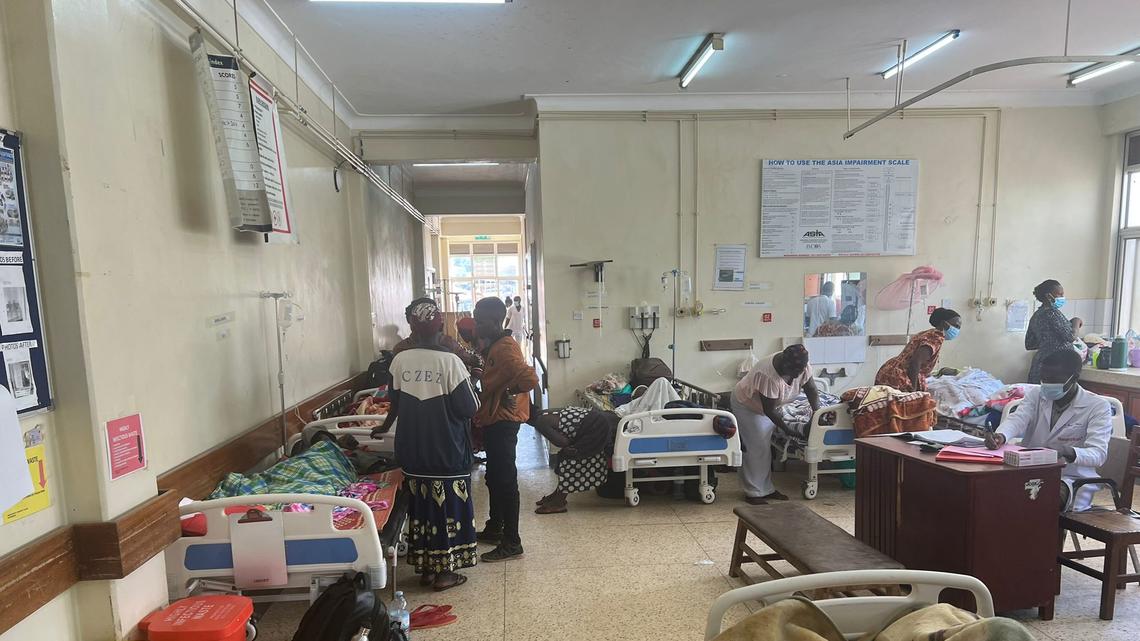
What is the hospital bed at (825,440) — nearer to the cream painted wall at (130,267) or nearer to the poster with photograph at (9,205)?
the cream painted wall at (130,267)

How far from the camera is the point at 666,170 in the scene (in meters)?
5.04

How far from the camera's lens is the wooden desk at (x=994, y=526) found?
→ 2.21 m

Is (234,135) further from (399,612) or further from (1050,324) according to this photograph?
(1050,324)

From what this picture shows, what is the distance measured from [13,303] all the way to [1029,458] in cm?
361

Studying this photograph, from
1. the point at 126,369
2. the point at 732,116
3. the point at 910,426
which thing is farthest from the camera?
the point at 732,116

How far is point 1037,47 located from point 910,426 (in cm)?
313

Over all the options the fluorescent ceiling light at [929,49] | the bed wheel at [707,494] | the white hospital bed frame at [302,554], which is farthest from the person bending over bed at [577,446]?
the fluorescent ceiling light at [929,49]

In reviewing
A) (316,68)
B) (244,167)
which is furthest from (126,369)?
(316,68)

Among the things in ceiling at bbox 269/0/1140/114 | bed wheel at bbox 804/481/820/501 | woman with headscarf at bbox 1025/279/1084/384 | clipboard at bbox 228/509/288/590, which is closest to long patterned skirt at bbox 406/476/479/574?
clipboard at bbox 228/509/288/590

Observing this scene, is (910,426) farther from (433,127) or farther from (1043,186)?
(433,127)

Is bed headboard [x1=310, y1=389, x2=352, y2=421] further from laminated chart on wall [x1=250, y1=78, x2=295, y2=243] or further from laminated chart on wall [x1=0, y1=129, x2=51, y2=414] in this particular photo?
laminated chart on wall [x1=0, y1=129, x2=51, y2=414]

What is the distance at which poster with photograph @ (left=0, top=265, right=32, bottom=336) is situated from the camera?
134 cm

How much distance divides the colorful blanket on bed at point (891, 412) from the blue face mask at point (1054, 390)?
0.91m

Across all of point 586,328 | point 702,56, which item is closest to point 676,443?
point 586,328
